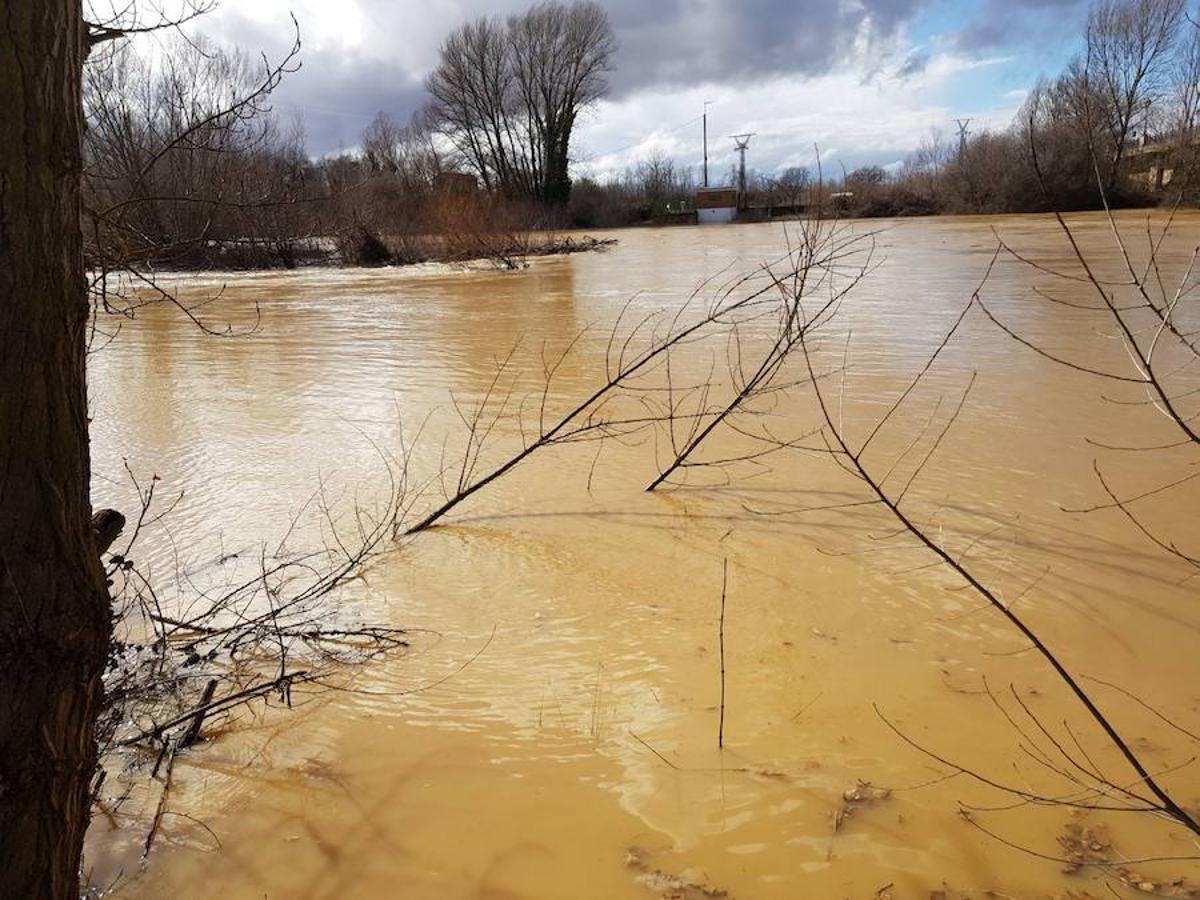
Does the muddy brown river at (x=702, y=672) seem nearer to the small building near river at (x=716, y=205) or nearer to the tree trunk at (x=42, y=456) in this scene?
the tree trunk at (x=42, y=456)

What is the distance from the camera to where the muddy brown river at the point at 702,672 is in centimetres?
223

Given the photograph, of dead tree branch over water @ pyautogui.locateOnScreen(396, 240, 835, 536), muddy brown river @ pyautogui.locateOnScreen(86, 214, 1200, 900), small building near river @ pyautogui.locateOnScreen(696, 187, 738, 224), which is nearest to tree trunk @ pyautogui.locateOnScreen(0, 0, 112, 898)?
muddy brown river @ pyautogui.locateOnScreen(86, 214, 1200, 900)

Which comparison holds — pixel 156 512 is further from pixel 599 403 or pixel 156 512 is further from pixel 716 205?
pixel 716 205

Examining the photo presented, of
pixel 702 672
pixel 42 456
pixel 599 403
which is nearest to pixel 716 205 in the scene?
pixel 599 403

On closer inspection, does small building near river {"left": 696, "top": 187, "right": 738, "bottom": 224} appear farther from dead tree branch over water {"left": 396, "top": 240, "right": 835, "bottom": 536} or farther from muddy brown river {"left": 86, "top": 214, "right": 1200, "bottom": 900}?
muddy brown river {"left": 86, "top": 214, "right": 1200, "bottom": 900}

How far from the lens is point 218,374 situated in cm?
943

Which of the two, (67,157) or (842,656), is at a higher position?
(67,157)

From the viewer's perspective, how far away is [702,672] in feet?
10.2

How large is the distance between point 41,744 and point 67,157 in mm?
996

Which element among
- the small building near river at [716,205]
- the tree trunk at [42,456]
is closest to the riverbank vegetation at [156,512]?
the tree trunk at [42,456]

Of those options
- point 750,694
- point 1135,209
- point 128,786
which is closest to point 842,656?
point 750,694

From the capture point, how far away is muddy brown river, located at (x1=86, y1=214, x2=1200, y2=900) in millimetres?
2229

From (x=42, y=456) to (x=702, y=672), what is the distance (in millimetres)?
2295

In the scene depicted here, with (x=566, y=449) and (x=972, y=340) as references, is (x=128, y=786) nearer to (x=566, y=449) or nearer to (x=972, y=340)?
(x=566, y=449)
